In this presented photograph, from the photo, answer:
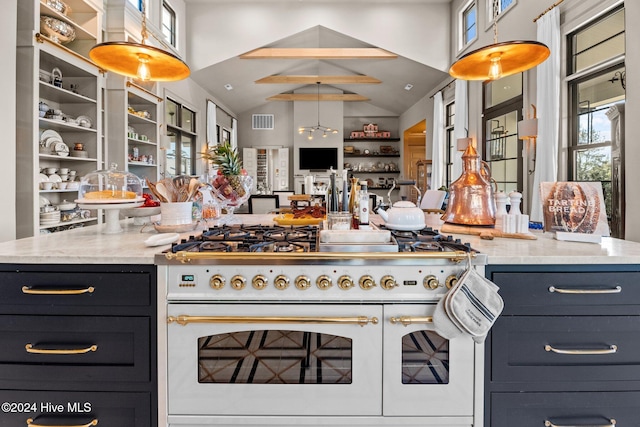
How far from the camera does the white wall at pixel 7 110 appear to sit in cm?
256

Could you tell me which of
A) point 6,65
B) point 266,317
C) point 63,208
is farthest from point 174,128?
point 266,317

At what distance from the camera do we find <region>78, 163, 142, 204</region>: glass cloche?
159 cm

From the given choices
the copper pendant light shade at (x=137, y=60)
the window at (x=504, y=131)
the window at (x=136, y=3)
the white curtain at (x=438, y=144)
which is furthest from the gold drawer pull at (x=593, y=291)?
the white curtain at (x=438, y=144)

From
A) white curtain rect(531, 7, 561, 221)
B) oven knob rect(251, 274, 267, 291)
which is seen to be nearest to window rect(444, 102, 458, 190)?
white curtain rect(531, 7, 561, 221)

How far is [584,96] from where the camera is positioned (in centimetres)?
364

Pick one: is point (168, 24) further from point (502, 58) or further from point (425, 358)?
point (425, 358)

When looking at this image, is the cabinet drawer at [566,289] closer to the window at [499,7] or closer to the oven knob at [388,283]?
the oven knob at [388,283]

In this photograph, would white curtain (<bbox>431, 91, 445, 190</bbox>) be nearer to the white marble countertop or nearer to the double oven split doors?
the white marble countertop

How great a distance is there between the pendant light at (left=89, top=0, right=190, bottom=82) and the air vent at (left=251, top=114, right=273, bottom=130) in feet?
28.7

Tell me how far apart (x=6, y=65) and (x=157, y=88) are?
9.37 ft

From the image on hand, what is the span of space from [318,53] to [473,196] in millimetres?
5661

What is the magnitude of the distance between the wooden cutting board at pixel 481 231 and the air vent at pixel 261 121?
9.47m

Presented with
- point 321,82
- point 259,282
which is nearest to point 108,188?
point 259,282

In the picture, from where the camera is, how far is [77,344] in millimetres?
1252
